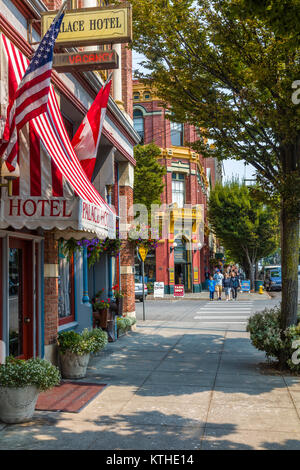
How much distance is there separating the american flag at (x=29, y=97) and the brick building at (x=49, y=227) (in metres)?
0.28

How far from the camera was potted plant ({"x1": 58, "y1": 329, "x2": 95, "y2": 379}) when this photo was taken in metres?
8.64

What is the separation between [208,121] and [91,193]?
3.81 meters

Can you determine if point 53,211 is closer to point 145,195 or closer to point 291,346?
point 291,346

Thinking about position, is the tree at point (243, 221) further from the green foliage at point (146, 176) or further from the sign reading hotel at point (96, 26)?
the sign reading hotel at point (96, 26)

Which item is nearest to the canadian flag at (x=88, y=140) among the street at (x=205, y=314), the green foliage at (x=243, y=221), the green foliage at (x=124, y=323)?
the green foliage at (x=124, y=323)

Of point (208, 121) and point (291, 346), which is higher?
point (208, 121)

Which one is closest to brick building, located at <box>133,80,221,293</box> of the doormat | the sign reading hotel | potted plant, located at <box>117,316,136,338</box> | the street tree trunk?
potted plant, located at <box>117,316,136,338</box>

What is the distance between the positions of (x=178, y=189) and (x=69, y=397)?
30.7 m

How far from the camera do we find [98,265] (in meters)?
13.7

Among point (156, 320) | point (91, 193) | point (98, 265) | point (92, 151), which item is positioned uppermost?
point (92, 151)

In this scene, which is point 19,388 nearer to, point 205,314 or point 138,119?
point 205,314

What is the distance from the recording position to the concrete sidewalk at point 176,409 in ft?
18.1

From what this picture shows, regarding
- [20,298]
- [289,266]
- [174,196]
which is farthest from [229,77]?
[174,196]

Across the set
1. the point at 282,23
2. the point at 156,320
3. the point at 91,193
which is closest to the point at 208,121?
the point at 91,193
